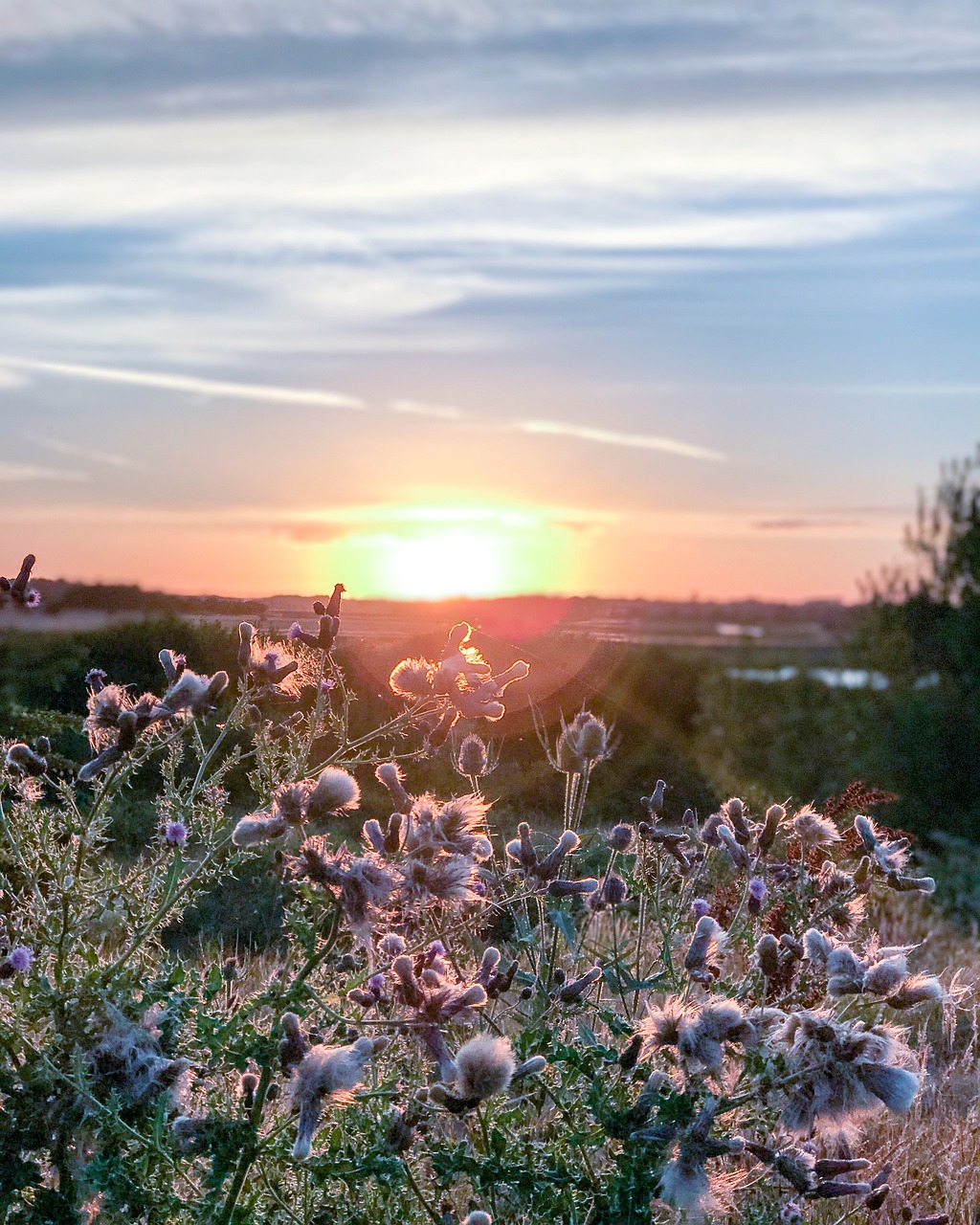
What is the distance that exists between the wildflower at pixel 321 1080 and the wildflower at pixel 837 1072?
910mm

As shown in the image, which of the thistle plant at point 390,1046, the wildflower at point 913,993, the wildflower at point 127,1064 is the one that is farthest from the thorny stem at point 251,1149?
the wildflower at point 913,993

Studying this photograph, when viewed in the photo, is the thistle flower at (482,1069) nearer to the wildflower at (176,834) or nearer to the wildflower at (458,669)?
the wildflower at (176,834)

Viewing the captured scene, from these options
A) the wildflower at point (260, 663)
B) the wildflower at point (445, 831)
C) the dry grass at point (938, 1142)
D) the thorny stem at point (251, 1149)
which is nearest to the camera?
the thorny stem at point (251, 1149)

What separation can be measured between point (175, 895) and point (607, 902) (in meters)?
1.14

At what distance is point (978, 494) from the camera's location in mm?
22172

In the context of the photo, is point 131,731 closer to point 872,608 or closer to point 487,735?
point 487,735

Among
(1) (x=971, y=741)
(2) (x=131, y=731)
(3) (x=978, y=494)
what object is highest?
(3) (x=978, y=494)

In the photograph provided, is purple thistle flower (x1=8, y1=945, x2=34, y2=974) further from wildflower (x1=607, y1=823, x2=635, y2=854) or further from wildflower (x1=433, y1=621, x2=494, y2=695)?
wildflower (x1=607, y1=823, x2=635, y2=854)

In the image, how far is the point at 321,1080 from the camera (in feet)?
8.46

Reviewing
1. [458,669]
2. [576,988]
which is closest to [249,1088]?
[576,988]

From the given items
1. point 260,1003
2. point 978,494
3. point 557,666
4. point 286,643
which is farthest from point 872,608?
point 260,1003

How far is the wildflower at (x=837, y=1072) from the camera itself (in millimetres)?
2727

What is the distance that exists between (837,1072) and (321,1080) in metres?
1.09

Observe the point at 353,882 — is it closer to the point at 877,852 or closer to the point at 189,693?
the point at 189,693
